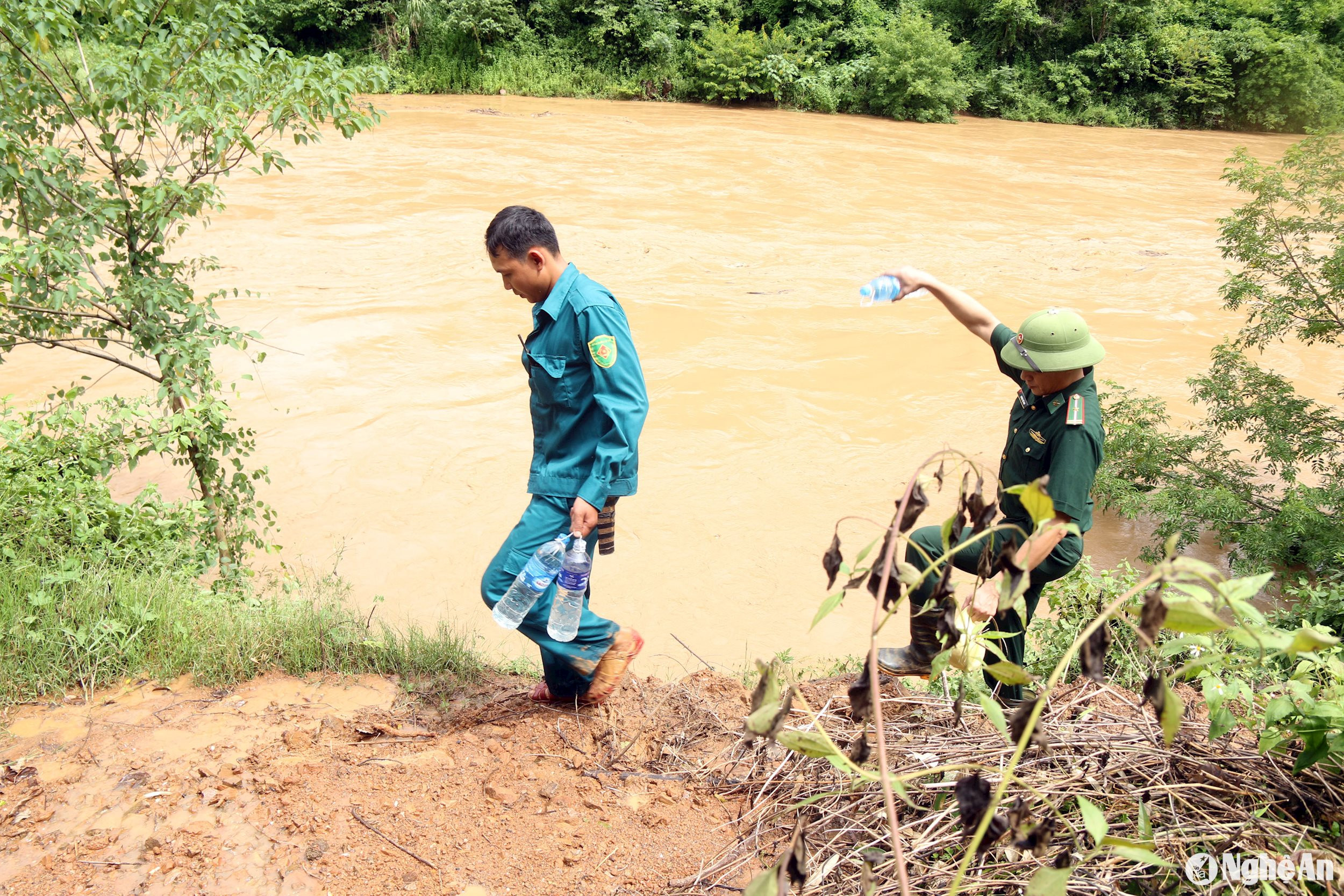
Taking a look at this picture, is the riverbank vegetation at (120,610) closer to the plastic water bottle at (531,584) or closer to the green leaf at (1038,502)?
the plastic water bottle at (531,584)

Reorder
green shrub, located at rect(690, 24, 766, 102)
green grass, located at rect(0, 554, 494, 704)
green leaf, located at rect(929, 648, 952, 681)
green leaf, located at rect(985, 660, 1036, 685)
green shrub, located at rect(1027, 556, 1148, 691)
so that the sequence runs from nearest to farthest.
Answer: green leaf, located at rect(985, 660, 1036, 685), green leaf, located at rect(929, 648, 952, 681), green grass, located at rect(0, 554, 494, 704), green shrub, located at rect(1027, 556, 1148, 691), green shrub, located at rect(690, 24, 766, 102)

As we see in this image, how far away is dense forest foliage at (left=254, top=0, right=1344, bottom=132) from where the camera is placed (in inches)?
901

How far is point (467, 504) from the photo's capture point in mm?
6684

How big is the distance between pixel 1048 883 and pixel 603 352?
2.11 m

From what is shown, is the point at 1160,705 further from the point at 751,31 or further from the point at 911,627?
the point at 751,31

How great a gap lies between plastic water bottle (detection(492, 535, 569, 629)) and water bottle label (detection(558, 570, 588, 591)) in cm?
5

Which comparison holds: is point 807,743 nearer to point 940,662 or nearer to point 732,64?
point 940,662

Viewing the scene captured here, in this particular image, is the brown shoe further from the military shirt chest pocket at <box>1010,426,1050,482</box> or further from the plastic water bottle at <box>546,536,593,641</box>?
the military shirt chest pocket at <box>1010,426,1050,482</box>

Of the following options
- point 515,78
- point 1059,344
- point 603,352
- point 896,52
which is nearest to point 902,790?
point 603,352

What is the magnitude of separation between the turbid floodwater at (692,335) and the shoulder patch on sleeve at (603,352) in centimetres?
233

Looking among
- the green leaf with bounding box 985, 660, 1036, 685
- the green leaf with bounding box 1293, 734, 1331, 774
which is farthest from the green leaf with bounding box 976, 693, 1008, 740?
the green leaf with bounding box 1293, 734, 1331, 774

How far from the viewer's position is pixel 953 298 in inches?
147

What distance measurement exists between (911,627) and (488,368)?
600 cm

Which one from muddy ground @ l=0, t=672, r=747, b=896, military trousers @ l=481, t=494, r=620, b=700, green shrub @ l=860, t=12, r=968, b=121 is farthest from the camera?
green shrub @ l=860, t=12, r=968, b=121
